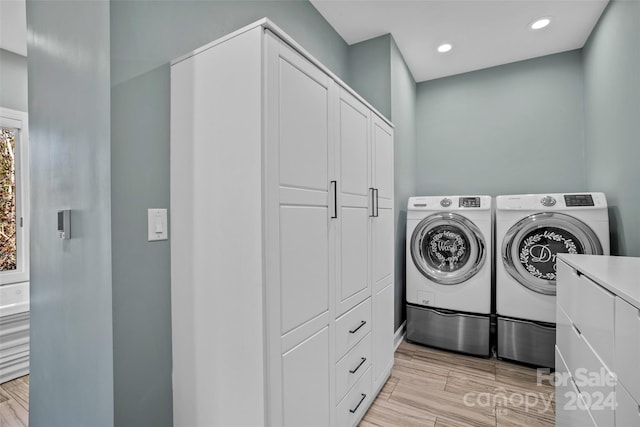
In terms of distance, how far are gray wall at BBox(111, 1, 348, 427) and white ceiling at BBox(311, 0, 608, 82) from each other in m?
1.44

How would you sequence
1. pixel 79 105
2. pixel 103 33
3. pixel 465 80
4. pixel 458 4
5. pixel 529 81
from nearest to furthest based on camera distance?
pixel 103 33
pixel 79 105
pixel 458 4
pixel 529 81
pixel 465 80

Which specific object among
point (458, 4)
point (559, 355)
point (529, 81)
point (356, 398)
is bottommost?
point (356, 398)

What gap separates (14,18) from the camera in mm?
2053

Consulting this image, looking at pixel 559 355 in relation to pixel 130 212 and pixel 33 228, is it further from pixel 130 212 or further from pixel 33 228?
pixel 33 228

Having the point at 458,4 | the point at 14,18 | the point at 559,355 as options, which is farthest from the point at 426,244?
the point at 14,18

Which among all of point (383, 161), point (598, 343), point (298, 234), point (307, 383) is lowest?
point (307, 383)

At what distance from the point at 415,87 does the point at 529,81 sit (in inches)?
43.4

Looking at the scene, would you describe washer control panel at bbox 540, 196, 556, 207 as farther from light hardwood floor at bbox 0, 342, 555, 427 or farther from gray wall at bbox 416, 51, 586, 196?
light hardwood floor at bbox 0, 342, 555, 427

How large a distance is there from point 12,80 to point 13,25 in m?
0.56

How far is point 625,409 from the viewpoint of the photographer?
822 mm

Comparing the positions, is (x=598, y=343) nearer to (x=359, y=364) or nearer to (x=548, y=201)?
(x=359, y=364)

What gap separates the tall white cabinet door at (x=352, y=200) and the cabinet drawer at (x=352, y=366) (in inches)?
9.8

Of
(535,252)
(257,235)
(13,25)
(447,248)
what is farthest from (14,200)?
(535,252)

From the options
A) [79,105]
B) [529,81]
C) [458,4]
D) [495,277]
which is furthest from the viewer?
[529,81]
